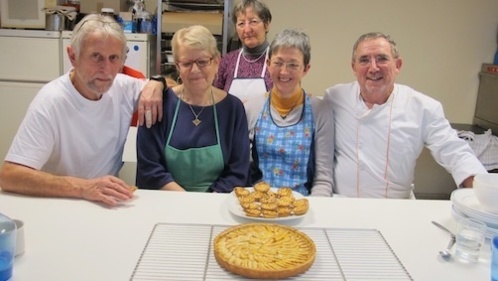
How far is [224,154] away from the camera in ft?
5.63

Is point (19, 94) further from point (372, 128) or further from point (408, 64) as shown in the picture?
point (408, 64)

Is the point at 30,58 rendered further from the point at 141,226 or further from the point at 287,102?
the point at 141,226

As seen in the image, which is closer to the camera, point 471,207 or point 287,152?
point 471,207

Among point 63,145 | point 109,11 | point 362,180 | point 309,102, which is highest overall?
point 109,11

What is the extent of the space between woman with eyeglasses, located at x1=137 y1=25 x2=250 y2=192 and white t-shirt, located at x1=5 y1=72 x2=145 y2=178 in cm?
13

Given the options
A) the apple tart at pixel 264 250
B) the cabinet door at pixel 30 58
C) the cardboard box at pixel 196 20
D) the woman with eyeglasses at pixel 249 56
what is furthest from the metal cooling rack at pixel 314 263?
the cabinet door at pixel 30 58

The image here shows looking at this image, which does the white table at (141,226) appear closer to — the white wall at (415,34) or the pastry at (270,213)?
the pastry at (270,213)

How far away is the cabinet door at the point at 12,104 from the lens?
Result: 321cm

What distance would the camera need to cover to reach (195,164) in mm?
1679

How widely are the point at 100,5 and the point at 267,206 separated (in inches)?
110

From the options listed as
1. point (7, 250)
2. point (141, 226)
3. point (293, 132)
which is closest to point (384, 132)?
point (293, 132)

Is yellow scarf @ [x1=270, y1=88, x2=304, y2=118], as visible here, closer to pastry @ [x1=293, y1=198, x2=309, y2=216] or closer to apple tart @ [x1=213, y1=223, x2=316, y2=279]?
pastry @ [x1=293, y1=198, x2=309, y2=216]

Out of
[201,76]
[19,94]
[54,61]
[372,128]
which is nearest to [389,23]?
[372,128]

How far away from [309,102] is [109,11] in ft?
6.11
